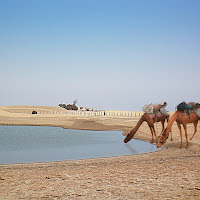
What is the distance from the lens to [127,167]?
1041 centimetres

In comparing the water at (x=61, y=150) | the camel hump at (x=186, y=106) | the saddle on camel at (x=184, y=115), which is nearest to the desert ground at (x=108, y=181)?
the saddle on camel at (x=184, y=115)

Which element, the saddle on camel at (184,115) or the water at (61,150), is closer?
the saddle on camel at (184,115)

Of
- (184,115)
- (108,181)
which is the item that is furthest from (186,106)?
(108,181)

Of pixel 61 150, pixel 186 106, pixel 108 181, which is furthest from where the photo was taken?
pixel 61 150

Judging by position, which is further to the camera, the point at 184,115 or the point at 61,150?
the point at 61,150

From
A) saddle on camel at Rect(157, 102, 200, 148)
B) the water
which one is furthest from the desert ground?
the water

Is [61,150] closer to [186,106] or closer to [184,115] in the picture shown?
[184,115]

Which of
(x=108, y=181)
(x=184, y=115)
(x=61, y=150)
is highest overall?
(x=184, y=115)

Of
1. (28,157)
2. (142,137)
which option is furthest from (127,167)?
(142,137)

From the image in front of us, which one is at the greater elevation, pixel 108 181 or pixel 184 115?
pixel 184 115

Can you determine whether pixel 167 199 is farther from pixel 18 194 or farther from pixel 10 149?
pixel 10 149

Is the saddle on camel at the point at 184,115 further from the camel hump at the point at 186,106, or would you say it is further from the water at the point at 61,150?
the water at the point at 61,150

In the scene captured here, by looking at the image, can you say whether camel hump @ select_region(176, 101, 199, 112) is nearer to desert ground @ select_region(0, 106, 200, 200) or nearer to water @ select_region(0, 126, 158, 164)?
desert ground @ select_region(0, 106, 200, 200)

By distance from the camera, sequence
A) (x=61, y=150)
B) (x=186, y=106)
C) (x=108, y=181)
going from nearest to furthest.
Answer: (x=108, y=181) < (x=186, y=106) < (x=61, y=150)
